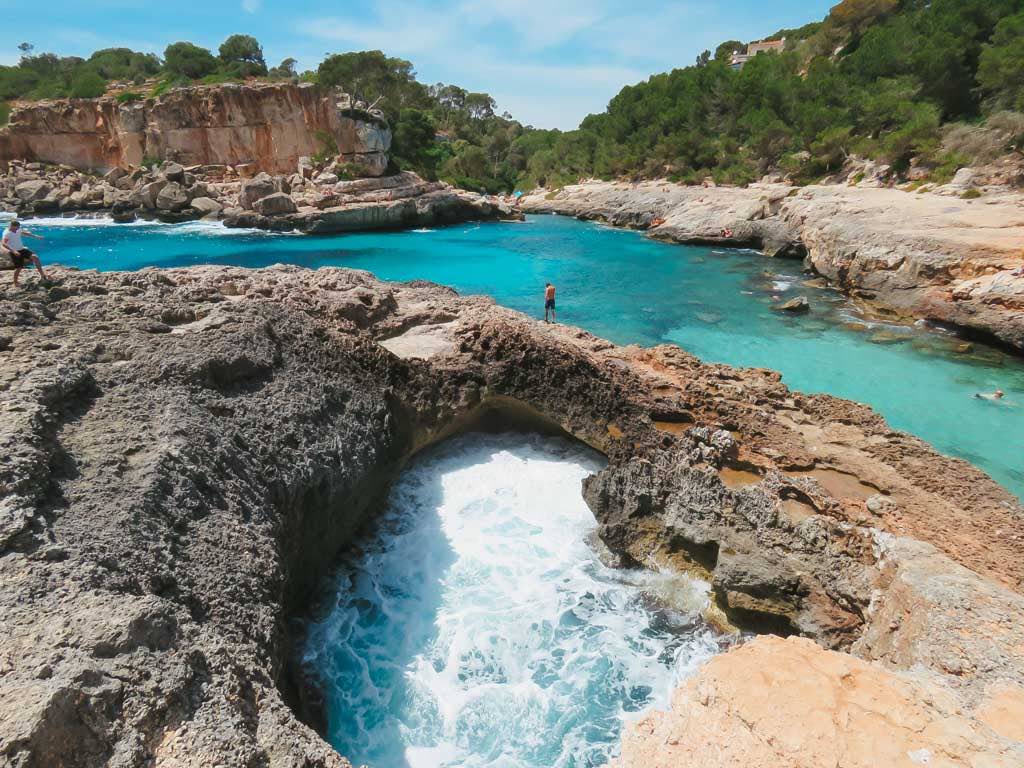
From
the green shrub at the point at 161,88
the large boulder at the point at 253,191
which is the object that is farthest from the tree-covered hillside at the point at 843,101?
the green shrub at the point at 161,88

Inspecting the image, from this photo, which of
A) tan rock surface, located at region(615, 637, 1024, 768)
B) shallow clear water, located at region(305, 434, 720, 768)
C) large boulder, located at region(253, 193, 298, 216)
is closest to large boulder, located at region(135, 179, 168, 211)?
large boulder, located at region(253, 193, 298, 216)

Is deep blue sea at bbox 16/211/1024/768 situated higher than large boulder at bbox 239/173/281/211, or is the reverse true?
large boulder at bbox 239/173/281/211

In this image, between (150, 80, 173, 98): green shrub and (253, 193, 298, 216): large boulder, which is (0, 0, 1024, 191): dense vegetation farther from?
(253, 193, 298, 216): large boulder

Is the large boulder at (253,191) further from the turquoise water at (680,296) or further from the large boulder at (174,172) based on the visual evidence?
the large boulder at (174,172)

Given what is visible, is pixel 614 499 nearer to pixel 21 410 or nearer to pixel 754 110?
pixel 21 410

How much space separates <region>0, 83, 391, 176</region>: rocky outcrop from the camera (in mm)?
42125

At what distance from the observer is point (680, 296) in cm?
2067

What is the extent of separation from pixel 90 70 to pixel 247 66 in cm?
1873

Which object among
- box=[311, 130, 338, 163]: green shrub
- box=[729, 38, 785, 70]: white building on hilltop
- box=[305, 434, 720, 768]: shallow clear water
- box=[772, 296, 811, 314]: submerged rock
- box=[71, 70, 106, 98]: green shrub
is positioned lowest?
box=[305, 434, 720, 768]: shallow clear water

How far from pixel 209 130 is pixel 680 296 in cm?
4115

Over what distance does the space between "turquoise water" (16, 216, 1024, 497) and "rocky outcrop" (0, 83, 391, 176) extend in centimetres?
940

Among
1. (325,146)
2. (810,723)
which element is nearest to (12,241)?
(810,723)

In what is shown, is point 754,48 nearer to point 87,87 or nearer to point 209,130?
point 209,130

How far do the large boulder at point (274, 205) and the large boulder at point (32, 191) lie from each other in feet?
61.5
